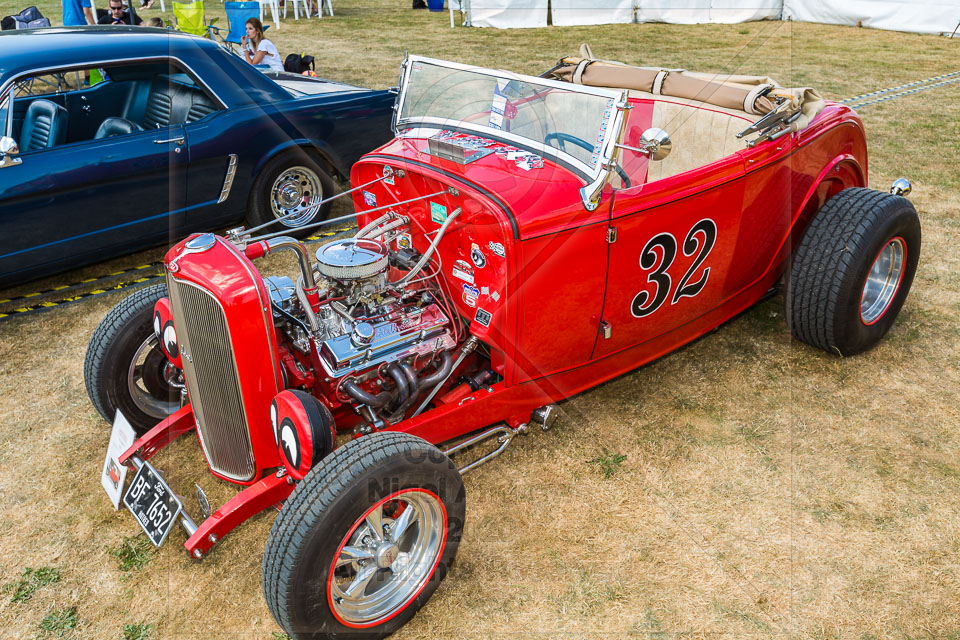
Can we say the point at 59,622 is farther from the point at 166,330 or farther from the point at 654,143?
the point at 654,143

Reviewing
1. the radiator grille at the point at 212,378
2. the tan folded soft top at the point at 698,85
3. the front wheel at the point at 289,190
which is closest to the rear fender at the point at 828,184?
the tan folded soft top at the point at 698,85

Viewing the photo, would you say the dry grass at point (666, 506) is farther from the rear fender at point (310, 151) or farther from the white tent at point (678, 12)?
the white tent at point (678, 12)

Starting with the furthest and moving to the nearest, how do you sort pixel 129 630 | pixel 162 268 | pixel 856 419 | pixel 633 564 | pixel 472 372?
pixel 162 268 → pixel 856 419 → pixel 472 372 → pixel 633 564 → pixel 129 630

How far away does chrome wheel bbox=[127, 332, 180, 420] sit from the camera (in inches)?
140

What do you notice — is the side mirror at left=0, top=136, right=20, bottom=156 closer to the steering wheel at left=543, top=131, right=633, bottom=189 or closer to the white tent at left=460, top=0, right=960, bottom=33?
the steering wheel at left=543, top=131, right=633, bottom=189

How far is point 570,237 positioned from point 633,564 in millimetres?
1413

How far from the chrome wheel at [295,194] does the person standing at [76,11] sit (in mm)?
6521

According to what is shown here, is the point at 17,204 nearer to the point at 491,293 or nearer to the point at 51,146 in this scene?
the point at 51,146

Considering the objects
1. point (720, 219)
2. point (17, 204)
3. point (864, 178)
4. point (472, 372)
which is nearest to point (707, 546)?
point (472, 372)

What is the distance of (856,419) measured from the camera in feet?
12.4

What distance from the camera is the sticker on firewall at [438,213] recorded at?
10.7ft

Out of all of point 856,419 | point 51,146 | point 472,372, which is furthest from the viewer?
point 51,146

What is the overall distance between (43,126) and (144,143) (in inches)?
30.9

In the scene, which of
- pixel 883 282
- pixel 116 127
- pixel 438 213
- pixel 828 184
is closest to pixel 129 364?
pixel 438 213
